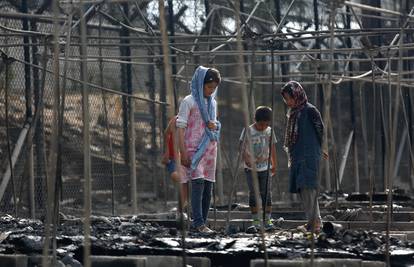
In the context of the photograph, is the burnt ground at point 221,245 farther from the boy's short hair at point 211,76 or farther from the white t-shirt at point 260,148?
the white t-shirt at point 260,148

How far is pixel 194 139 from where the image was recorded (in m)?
9.76

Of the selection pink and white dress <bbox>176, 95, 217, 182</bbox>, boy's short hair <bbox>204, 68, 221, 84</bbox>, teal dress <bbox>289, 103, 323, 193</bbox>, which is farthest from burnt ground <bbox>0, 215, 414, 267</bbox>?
boy's short hair <bbox>204, 68, 221, 84</bbox>

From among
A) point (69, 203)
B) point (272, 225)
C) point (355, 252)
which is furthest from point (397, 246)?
point (69, 203)

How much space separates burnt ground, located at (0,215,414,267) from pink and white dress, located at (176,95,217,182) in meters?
0.79

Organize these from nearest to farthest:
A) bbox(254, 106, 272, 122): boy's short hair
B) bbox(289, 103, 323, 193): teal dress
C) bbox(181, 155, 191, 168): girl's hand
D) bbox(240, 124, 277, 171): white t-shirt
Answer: bbox(289, 103, 323, 193): teal dress < bbox(181, 155, 191, 168): girl's hand < bbox(254, 106, 272, 122): boy's short hair < bbox(240, 124, 277, 171): white t-shirt

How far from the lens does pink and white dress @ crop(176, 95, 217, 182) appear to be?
966 cm

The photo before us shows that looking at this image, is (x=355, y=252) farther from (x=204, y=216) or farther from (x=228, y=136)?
(x=228, y=136)

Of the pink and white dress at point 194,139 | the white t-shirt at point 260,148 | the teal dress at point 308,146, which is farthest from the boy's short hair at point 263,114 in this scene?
the teal dress at point 308,146

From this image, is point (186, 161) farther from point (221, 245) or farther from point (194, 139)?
point (221, 245)

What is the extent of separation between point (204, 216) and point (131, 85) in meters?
5.56

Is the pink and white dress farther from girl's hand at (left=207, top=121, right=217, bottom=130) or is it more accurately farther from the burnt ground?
the burnt ground

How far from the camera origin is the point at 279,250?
310 inches

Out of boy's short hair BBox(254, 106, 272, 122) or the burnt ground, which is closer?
the burnt ground

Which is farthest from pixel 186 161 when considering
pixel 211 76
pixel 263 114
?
pixel 263 114
